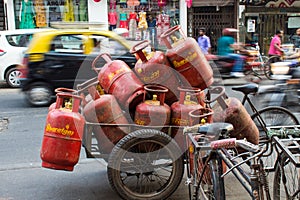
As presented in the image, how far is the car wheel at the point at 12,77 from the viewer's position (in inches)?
438

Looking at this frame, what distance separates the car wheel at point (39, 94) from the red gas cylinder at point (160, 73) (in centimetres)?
525

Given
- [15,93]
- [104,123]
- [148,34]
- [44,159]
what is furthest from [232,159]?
[148,34]

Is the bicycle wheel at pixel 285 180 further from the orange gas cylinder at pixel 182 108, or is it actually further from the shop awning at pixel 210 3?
the shop awning at pixel 210 3

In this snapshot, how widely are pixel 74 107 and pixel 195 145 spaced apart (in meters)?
1.28

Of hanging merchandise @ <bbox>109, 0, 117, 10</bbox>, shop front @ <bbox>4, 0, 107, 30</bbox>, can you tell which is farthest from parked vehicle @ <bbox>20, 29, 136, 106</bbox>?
hanging merchandise @ <bbox>109, 0, 117, 10</bbox>

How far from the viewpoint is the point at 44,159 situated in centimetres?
359

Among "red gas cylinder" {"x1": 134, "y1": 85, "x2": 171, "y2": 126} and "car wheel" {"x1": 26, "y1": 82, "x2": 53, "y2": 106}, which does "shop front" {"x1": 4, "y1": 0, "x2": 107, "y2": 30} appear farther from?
"red gas cylinder" {"x1": 134, "y1": 85, "x2": 171, "y2": 126}

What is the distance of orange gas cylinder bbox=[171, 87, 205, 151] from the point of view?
3756 millimetres

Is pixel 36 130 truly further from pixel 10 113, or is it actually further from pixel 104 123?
pixel 104 123

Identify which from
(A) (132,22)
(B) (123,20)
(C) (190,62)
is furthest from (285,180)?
(B) (123,20)

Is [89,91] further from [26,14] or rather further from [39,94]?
[26,14]

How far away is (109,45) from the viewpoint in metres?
8.84

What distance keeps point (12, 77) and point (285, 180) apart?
973 cm

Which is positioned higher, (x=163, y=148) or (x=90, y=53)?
(x=90, y=53)
